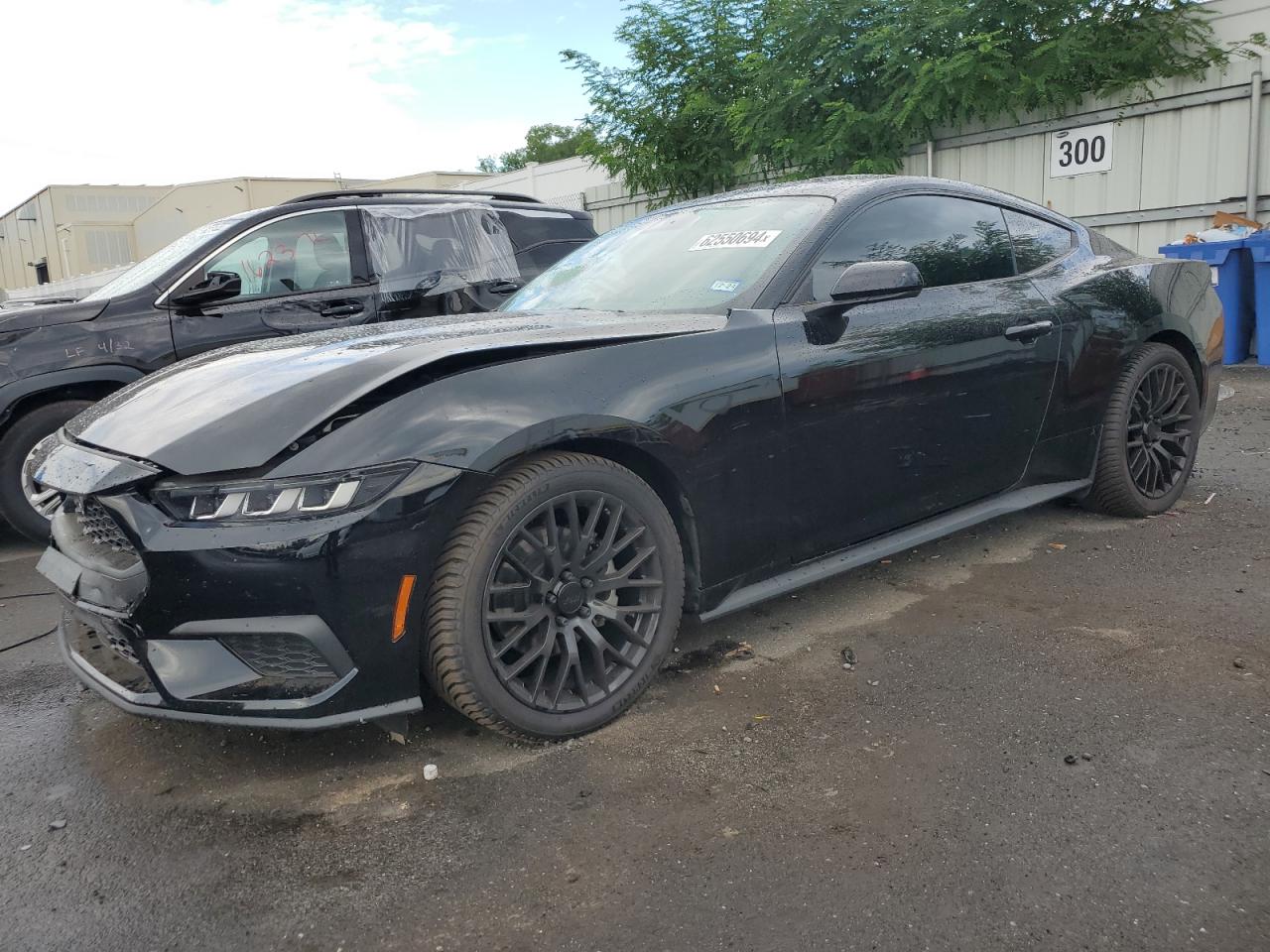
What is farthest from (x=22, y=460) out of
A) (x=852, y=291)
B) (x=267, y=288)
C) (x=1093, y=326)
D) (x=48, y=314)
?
(x=1093, y=326)

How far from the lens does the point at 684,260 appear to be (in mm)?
3533

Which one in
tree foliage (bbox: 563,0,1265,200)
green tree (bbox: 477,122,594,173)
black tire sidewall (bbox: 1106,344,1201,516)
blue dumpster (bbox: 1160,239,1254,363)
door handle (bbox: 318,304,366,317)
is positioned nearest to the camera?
black tire sidewall (bbox: 1106,344,1201,516)

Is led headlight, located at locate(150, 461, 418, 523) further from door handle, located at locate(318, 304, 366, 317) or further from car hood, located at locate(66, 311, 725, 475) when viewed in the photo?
door handle, located at locate(318, 304, 366, 317)

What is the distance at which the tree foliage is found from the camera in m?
9.44

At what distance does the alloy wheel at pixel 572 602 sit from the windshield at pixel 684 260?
869 millimetres

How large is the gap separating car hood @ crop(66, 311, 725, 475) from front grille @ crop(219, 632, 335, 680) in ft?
1.32

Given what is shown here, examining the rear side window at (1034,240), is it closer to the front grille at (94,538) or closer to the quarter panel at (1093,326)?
the quarter panel at (1093,326)

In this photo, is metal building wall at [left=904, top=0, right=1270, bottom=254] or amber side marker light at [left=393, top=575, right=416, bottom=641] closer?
amber side marker light at [left=393, top=575, right=416, bottom=641]

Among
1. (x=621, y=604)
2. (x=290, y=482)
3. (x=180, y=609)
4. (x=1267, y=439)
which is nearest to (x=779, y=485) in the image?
(x=621, y=604)

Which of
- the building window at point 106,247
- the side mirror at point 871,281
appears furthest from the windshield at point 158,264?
the building window at point 106,247

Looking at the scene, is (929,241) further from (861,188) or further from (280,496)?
(280,496)

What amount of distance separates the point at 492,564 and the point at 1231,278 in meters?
8.53

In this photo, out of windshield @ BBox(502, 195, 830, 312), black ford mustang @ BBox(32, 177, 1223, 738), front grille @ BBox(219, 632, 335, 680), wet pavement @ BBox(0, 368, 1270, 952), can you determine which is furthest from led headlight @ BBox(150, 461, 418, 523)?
windshield @ BBox(502, 195, 830, 312)

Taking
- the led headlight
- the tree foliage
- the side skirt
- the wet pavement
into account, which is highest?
the tree foliage
